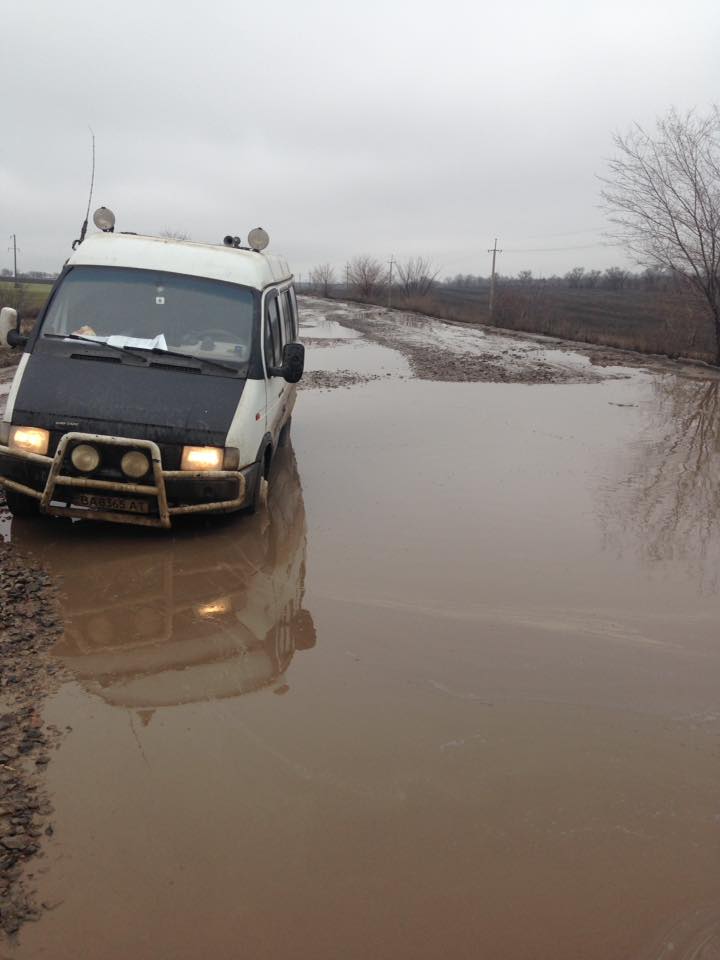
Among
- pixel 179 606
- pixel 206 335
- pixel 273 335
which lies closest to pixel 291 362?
pixel 273 335

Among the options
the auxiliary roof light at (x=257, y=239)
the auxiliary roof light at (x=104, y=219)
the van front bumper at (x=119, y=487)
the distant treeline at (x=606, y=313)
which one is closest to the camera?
the van front bumper at (x=119, y=487)

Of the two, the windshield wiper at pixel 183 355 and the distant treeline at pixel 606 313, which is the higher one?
the distant treeline at pixel 606 313

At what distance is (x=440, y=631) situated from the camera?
14.1 feet

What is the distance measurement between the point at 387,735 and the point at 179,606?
1.77m

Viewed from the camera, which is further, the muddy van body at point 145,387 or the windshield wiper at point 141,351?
the windshield wiper at point 141,351

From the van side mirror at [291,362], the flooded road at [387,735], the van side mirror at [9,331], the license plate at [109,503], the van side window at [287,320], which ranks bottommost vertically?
the flooded road at [387,735]

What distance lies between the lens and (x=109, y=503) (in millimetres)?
5113

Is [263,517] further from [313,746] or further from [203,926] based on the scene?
[203,926]

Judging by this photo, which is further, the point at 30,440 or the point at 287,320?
the point at 287,320

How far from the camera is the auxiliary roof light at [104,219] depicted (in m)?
7.19

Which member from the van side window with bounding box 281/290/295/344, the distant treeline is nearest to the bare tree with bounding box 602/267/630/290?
the distant treeline

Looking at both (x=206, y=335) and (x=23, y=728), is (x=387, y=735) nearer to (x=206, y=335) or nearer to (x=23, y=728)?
(x=23, y=728)

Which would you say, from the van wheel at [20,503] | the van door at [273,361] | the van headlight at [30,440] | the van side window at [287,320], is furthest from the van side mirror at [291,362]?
the van wheel at [20,503]

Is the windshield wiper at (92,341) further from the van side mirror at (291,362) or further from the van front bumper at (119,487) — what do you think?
the van side mirror at (291,362)
